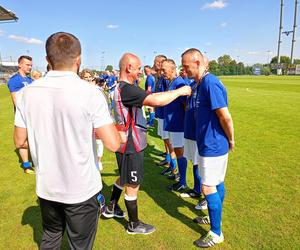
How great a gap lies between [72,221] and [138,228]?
1.62 meters

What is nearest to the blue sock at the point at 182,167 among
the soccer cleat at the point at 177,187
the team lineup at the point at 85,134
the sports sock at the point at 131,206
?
the soccer cleat at the point at 177,187

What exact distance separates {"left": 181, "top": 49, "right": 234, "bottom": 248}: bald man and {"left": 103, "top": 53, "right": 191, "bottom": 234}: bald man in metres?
0.26

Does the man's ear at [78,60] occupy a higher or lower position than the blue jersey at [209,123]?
higher

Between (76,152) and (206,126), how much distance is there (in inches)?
66.4

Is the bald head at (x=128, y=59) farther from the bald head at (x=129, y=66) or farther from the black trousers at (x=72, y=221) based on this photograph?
the black trousers at (x=72, y=221)

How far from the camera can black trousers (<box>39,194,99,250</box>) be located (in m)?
2.16

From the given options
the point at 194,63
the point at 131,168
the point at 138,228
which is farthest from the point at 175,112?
the point at 138,228

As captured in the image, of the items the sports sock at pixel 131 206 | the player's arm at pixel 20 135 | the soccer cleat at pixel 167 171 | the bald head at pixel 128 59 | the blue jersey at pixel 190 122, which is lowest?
the soccer cleat at pixel 167 171

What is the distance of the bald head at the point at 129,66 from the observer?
3.05 meters

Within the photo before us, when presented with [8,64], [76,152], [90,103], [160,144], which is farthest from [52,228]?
[8,64]

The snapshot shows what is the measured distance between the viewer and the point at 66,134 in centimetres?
193

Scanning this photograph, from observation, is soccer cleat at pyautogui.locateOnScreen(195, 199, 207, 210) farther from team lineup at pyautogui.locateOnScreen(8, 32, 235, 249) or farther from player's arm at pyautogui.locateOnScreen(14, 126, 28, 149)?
player's arm at pyautogui.locateOnScreen(14, 126, 28, 149)

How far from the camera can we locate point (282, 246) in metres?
3.19

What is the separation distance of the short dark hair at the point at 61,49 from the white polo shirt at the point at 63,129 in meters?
0.08
